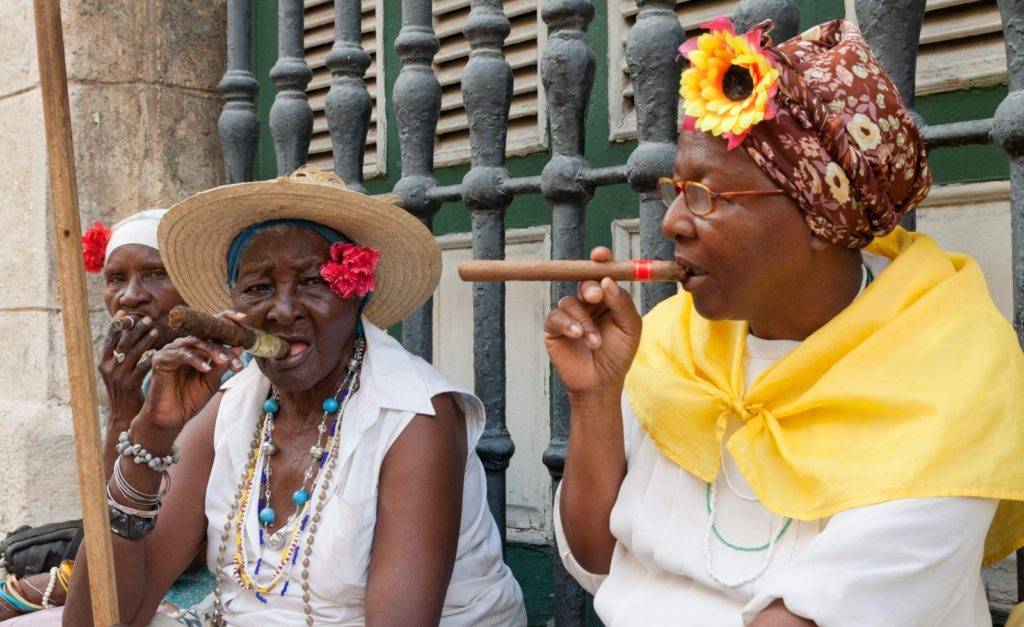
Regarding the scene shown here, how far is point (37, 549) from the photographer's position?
3.48 meters

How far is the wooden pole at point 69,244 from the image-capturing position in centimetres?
193

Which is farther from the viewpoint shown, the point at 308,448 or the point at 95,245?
the point at 95,245

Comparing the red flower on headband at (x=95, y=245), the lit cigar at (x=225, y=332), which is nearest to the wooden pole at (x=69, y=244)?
the lit cigar at (x=225, y=332)

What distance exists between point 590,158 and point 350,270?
1417mm

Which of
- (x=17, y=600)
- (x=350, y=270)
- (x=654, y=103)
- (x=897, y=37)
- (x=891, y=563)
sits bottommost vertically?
(x=17, y=600)

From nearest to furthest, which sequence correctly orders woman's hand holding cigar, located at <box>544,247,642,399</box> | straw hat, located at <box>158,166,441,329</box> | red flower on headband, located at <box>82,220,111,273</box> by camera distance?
woman's hand holding cigar, located at <box>544,247,642,399</box> < straw hat, located at <box>158,166,441,329</box> < red flower on headband, located at <box>82,220,111,273</box>

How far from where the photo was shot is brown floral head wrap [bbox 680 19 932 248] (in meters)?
1.98

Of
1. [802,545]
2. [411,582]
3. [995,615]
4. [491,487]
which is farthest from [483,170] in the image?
[995,615]

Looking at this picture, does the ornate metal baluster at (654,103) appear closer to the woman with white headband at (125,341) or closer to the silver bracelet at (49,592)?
the woman with white headband at (125,341)

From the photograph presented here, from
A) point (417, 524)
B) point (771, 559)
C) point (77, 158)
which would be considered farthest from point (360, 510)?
point (77, 158)

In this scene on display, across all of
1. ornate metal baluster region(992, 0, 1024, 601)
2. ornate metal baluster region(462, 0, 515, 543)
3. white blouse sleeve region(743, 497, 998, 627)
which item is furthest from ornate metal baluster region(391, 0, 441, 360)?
white blouse sleeve region(743, 497, 998, 627)

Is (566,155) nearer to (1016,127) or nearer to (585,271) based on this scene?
(585,271)

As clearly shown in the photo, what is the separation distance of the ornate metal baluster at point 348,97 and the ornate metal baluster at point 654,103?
1.00m

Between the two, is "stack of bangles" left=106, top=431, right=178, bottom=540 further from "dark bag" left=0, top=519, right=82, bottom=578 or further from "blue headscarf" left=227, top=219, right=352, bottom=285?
"dark bag" left=0, top=519, right=82, bottom=578
